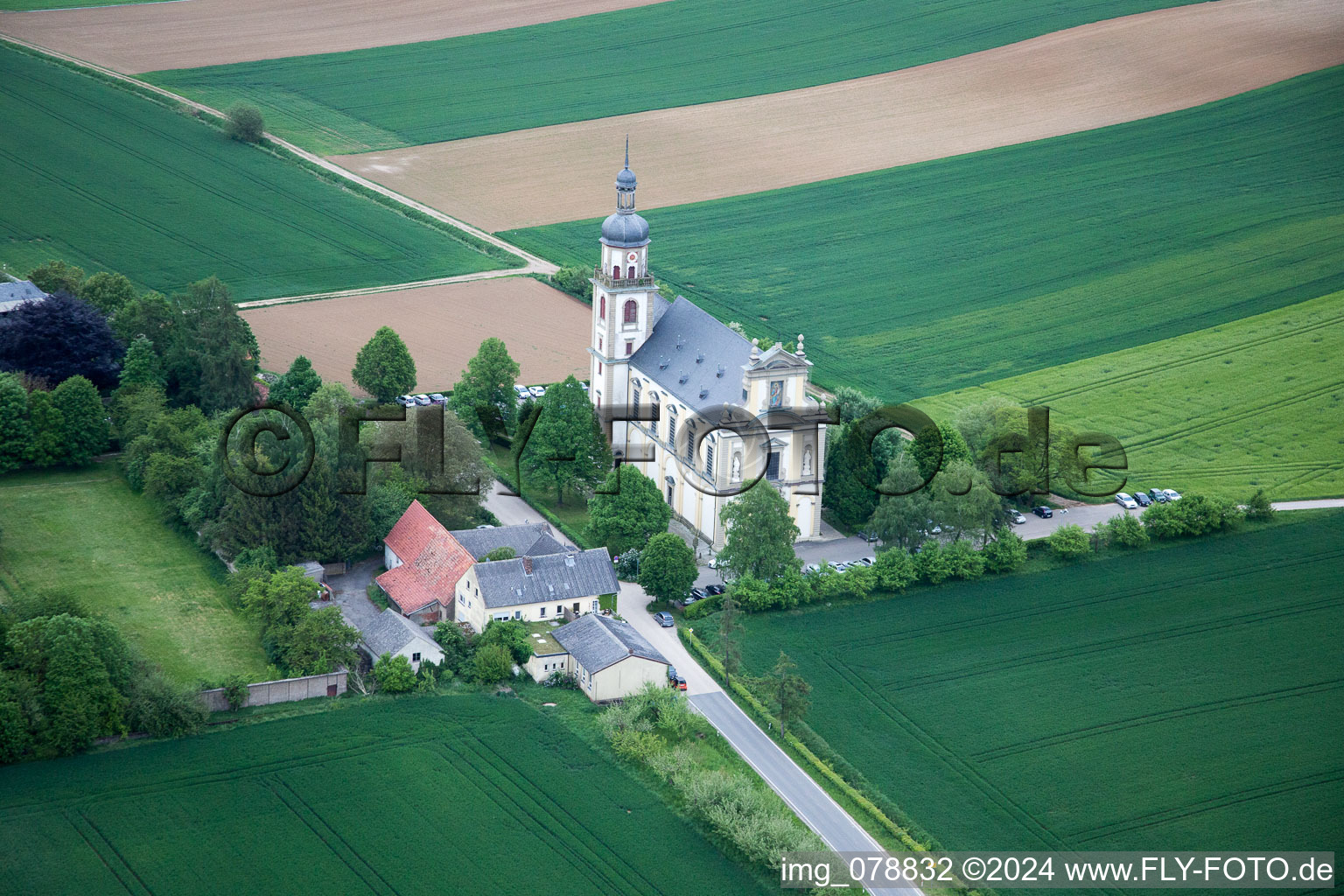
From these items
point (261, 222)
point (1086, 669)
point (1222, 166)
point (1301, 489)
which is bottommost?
point (1086, 669)

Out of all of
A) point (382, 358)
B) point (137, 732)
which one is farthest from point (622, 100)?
point (137, 732)

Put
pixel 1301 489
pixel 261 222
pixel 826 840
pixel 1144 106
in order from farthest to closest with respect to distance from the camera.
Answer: pixel 1144 106 → pixel 261 222 → pixel 1301 489 → pixel 826 840

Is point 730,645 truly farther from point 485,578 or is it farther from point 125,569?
point 125,569

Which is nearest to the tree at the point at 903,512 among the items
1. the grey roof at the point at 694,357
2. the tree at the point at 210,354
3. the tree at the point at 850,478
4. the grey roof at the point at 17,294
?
the tree at the point at 850,478

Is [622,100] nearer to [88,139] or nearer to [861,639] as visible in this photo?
[88,139]

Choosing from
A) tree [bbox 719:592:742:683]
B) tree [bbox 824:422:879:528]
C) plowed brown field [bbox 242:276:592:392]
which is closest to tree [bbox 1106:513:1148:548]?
tree [bbox 824:422:879:528]

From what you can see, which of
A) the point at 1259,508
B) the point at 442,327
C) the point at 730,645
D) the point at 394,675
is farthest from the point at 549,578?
the point at 442,327

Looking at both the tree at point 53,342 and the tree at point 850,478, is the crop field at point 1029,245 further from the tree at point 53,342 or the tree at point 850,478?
the tree at point 53,342
